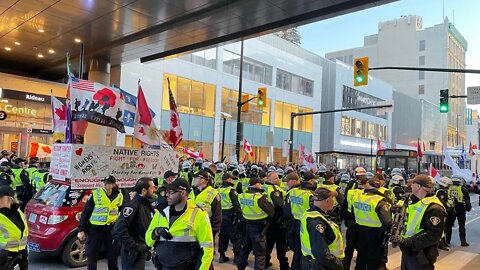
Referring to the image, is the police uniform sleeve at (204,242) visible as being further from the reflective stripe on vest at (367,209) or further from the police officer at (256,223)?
the reflective stripe on vest at (367,209)

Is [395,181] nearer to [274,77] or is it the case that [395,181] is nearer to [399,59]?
[274,77]

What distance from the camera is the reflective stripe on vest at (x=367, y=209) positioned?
7000 millimetres

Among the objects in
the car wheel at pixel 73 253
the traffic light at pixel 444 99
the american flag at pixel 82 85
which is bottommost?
the car wheel at pixel 73 253

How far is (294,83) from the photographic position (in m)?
43.0

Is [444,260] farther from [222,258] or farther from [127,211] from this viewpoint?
[127,211]

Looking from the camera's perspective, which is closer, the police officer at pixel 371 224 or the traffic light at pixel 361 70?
the police officer at pixel 371 224

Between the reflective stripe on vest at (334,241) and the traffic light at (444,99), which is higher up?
the traffic light at (444,99)

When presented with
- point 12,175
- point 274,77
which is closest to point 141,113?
point 12,175

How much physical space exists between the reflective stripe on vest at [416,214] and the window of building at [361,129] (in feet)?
154

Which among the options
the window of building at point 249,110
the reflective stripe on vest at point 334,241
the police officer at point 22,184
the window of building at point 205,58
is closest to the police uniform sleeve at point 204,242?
the reflective stripe on vest at point 334,241

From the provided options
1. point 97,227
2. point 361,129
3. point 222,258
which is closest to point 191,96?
point 222,258

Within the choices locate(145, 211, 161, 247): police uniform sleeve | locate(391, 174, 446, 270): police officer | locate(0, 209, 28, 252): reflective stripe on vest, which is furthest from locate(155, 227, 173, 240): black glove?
locate(391, 174, 446, 270): police officer

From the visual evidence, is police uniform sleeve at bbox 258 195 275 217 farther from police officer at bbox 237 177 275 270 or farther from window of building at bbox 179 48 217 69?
window of building at bbox 179 48 217 69

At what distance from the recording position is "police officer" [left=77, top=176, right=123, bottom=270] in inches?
248
